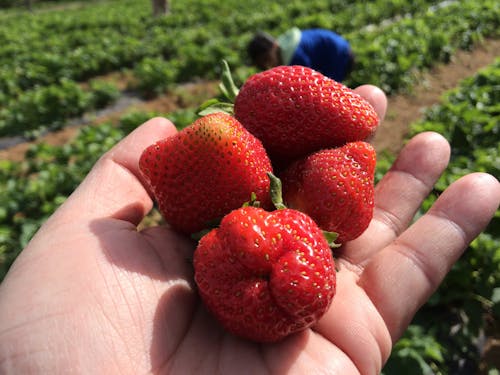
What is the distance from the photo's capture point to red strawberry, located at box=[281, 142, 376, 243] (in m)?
1.90

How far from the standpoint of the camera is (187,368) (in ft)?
5.37

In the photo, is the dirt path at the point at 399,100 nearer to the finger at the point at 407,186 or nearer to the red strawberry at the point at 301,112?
the finger at the point at 407,186

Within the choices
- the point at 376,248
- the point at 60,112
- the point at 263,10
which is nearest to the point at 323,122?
the point at 376,248

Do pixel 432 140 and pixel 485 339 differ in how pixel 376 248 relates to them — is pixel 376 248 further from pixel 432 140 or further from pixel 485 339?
pixel 485 339

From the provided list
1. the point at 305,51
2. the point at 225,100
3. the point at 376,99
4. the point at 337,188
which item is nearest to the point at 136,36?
the point at 305,51

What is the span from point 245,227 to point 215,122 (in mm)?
527

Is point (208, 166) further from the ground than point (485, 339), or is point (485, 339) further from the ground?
point (208, 166)

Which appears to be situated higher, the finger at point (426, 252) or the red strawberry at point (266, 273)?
the red strawberry at point (266, 273)

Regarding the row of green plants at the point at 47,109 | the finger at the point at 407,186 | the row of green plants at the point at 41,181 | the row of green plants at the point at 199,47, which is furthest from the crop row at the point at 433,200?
the row of green plants at the point at 199,47

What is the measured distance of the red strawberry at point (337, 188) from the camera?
1902 mm

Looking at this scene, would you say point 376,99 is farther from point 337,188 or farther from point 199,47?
point 199,47

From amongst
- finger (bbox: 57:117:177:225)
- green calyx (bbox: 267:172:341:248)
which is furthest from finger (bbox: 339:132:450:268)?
finger (bbox: 57:117:177:225)

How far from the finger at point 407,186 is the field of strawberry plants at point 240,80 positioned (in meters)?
0.82

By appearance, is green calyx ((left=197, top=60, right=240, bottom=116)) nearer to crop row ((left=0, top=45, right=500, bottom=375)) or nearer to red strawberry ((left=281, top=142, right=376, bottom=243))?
red strawberry ((left=281, top=142, right=376, bottom=243))
